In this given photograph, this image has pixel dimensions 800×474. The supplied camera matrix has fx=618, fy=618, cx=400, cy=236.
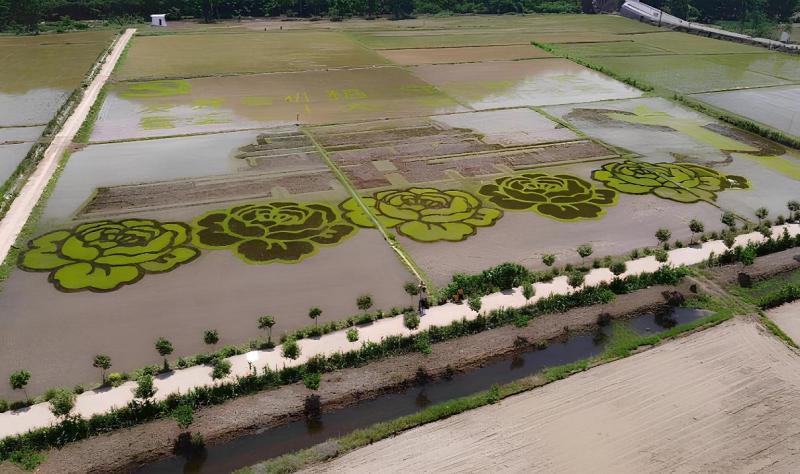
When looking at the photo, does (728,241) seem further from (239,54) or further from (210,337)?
(239,54)

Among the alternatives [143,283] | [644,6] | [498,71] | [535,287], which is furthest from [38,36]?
[644,6]

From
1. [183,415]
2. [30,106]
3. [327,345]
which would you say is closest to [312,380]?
[327,345]

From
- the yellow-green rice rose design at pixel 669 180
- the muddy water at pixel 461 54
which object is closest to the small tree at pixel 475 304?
the yellow-green rice rose design at pixel 669 180

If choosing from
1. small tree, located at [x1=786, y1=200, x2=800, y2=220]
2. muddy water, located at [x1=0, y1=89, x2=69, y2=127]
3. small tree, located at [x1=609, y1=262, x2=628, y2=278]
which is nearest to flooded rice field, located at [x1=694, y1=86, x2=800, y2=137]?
small tree, located at [x1=786, y1=200, x2=800, y2=220]

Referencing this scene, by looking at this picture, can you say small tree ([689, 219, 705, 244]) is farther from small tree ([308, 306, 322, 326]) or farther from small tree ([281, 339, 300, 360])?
small tree ([281, 339, 300, 360])

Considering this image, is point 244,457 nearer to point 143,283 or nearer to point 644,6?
point 143,283

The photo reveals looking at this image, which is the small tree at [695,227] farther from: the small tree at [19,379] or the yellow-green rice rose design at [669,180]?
the small tree at [19,379]
